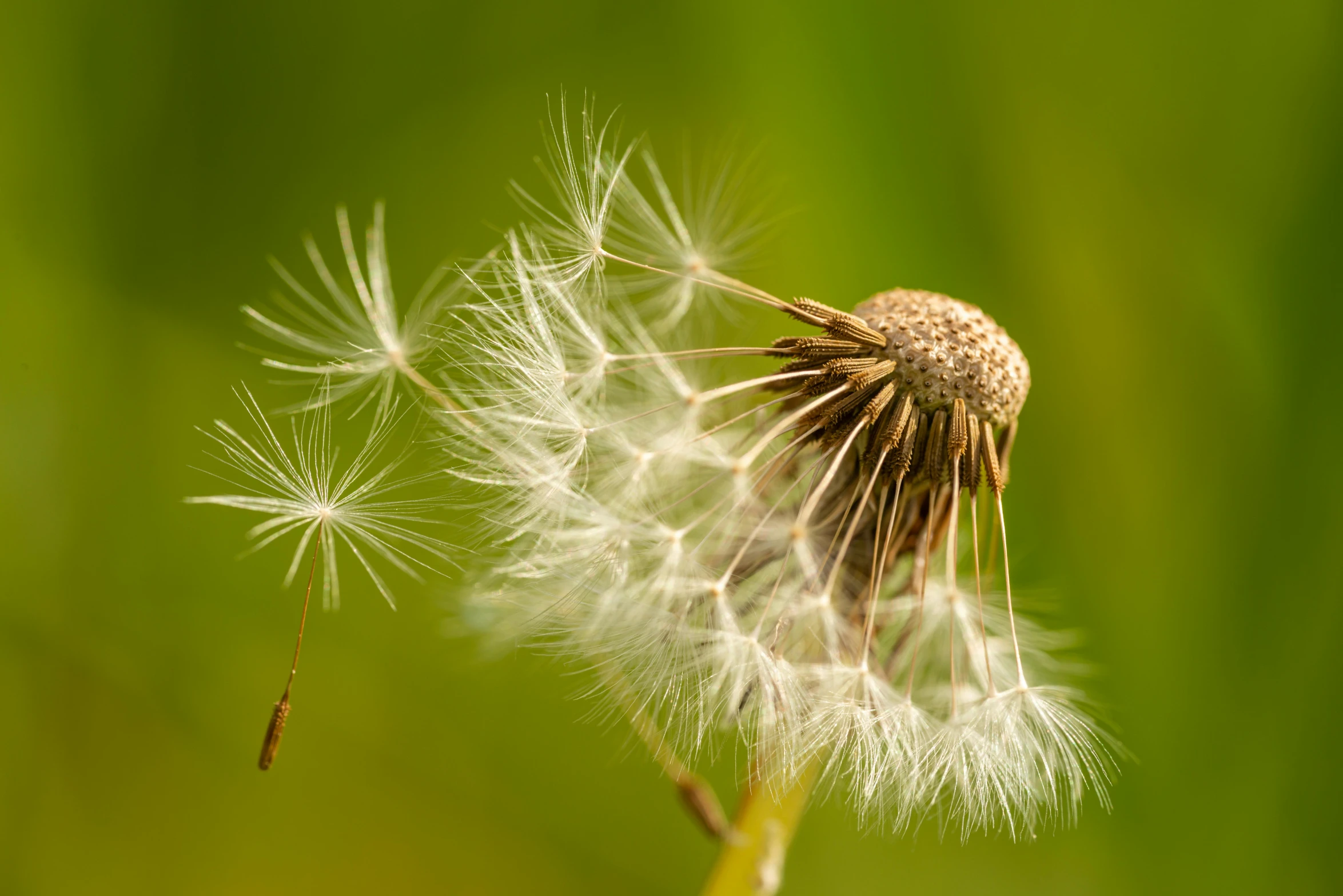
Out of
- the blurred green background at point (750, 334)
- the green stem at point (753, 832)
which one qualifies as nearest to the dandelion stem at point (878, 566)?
the green stem at point (753, 832)

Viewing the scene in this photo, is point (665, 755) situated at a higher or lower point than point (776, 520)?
lower

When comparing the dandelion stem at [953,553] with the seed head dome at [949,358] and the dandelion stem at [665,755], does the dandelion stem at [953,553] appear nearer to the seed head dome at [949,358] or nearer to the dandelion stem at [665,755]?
the seed head dome at [949,358]

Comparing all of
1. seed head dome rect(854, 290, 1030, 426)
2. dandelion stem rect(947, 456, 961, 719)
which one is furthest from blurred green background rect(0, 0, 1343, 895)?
seed head dome rect(854, 290, 1030, 426)

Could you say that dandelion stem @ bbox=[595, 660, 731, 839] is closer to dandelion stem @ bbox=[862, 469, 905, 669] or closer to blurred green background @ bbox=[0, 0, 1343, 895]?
dandelion stem @ bbox=[862, 469, 905, 669]

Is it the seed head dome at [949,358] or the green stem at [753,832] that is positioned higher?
the seed head dome at [949,358]

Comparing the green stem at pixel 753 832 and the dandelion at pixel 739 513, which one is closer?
the dandelion at pixel 739 513

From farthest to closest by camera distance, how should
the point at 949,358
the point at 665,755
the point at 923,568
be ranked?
1. the point at 665,755
2. the point at 923,568
3. the point at 949,358

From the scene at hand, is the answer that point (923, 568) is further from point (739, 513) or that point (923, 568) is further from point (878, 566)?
point (739, 513)

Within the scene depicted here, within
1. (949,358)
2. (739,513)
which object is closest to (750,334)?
(739,513)
